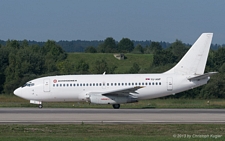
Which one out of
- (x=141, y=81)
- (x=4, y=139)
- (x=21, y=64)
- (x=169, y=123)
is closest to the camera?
(x=4, y=139)

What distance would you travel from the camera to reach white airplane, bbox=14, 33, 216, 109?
132 feet

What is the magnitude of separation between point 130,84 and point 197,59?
18.6 ft

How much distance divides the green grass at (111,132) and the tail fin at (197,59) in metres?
15.3

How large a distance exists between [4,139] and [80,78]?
21168 mm

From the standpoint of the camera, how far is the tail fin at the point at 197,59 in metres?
40.8

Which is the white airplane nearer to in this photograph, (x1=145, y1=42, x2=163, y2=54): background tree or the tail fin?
the tail fin

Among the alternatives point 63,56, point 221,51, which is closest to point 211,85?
point 221,51

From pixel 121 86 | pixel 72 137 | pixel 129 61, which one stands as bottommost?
pixel 72 137

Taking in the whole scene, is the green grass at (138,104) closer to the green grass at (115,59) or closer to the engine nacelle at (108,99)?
the engine nacelle at (108,99)

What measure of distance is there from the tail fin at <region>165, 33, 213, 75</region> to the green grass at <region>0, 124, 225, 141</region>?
15.3m

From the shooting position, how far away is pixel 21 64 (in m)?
Answer: 74.7

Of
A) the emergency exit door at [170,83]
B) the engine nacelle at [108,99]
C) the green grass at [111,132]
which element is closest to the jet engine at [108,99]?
the engine nacelle at [108,99]

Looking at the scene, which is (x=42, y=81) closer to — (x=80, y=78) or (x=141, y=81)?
(x=80, y=78)

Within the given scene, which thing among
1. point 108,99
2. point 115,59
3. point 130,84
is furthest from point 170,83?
point 115,59
